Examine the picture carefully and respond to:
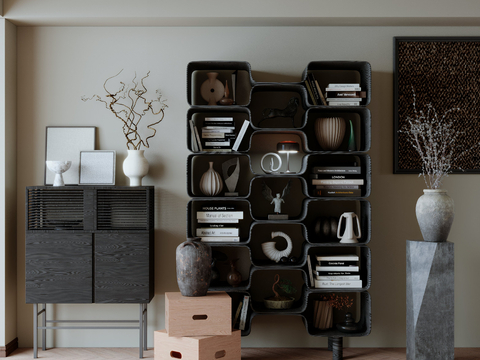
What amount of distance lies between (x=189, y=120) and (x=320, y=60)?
1.23m

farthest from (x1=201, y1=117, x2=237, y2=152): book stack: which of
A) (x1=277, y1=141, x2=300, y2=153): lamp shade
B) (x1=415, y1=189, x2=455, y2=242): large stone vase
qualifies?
(x1=415, y1=189, x2=455, y2=242): large stone vase

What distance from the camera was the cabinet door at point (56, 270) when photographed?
3.02 metres

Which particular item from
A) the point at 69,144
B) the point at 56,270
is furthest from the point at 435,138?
the point at 56,270

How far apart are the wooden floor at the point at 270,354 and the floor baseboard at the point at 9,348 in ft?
0.11

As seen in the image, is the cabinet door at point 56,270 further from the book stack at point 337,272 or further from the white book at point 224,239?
the book stack at point 337,272

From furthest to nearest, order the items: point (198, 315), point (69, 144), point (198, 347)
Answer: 1. point (69, 144)
2. point (198, 315)
3. point (198, 347)

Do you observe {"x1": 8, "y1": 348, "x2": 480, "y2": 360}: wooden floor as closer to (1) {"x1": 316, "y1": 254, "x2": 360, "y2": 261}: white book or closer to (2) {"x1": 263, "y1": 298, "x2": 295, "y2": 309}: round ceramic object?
(2) {"x1": 263, "y1": 298, "x2": 295, "y2": 309}: round ceramic object

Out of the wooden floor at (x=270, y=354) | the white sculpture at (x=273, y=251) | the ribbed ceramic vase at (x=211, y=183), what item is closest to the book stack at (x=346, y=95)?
the ribbed ceramic vase at (x=211, y=183)

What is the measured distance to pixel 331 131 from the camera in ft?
10.4

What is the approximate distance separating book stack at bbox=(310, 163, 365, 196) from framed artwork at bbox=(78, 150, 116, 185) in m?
1.67

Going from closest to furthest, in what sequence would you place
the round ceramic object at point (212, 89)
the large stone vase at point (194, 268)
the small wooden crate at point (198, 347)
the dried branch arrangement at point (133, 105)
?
the small wooden crate at point (198, 347) → the large stone vase at point (194, 268) → the round ceramic object at point (212, 89) → the dried branch arrangement at point (133, 105)

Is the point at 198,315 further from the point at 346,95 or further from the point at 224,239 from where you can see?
the point at 346,95

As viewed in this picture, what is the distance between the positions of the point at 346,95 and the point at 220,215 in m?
1.37

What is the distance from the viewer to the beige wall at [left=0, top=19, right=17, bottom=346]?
321 cm
